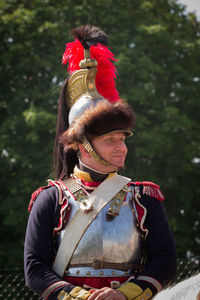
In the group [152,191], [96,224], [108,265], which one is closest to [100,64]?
[152,191]

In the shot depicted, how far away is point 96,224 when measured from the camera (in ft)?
10.9

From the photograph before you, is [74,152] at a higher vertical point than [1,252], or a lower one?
higher

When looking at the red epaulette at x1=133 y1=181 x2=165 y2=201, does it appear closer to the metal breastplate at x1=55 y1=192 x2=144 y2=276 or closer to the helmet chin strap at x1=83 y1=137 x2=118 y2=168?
the metal breastplate at x1=55 y1=192 x2=144 y2=276

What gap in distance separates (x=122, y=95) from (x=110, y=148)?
9841mm

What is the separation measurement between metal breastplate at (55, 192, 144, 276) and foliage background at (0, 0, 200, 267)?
29.7 feet

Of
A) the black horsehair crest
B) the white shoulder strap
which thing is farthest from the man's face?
the black horsehair crest

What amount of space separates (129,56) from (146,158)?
2.88m

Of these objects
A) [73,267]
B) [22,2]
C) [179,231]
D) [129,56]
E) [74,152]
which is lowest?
[179,231]

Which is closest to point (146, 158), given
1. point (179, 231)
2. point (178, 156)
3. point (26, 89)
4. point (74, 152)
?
point (178, 156)

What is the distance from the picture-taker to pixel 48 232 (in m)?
3.33

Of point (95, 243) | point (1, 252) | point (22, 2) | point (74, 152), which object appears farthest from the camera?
point (22, 2)

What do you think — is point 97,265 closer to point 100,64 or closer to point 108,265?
point 108,265

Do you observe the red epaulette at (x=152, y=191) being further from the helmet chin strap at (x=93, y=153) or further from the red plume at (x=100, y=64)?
the red plume at (x=100, y=64)

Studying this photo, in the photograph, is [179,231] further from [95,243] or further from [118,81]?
[95,243]
